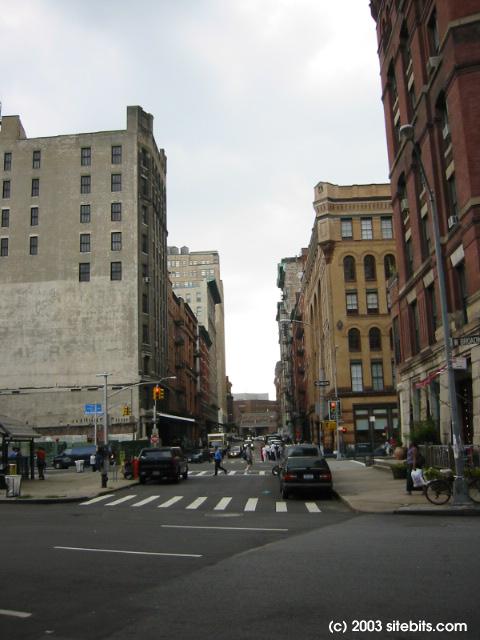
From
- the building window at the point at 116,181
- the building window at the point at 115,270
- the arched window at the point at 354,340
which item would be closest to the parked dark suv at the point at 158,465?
the arched window at the point at 354,340

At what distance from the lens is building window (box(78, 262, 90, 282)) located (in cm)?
6812

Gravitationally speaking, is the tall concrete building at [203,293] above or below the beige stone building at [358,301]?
above

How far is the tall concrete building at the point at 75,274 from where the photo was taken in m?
65.6

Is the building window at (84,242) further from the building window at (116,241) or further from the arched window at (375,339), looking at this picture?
the arched window at (375,339)

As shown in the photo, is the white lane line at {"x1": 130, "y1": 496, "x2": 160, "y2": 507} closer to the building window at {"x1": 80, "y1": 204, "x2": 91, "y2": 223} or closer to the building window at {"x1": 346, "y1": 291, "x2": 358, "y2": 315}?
the building window at {"x1": 346, "y1": 291, "x2": 358, "y2": 315}

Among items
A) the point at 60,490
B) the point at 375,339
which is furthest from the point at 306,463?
the point at 375,339

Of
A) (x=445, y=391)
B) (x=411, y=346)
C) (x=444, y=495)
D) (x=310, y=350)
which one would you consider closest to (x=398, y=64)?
(x=411, y=346)

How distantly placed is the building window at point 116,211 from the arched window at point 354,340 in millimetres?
28247

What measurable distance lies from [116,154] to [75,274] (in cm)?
1454

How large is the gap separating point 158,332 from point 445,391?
5197 cm

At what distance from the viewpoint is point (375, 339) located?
6619 cm

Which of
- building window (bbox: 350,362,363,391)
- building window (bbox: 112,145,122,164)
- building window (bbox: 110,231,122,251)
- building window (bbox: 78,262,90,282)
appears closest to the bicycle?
building window (bbox: 350,362,363,391)

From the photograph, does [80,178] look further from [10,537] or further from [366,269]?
[10,537]

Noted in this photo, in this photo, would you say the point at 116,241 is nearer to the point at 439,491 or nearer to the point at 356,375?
the point at 356,375
